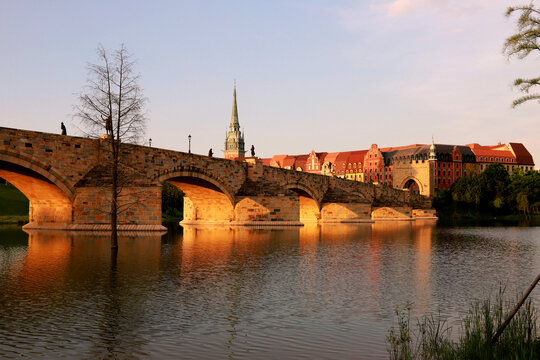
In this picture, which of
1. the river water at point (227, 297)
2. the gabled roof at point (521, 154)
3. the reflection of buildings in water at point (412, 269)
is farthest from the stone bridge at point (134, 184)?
the gabled roof at point (521, 154)

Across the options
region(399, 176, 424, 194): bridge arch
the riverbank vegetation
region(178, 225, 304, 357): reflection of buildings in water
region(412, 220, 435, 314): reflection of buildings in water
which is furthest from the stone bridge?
region(399, 176, 424, 194): bridge arch

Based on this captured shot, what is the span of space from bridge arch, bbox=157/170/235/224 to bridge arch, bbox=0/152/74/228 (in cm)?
1072

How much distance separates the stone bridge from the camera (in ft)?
109

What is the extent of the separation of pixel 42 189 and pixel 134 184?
602cm

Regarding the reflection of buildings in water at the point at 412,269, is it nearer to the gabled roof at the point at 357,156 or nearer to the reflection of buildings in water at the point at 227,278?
the reflection of buildings in water at the point at 227,278

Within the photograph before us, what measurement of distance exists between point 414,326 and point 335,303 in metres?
2.61

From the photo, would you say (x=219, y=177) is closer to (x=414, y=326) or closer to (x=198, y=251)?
(x=198, y=251)

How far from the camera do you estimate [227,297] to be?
42.4 feet

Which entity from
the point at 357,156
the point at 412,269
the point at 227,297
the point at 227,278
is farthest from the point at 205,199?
the point at 357,156

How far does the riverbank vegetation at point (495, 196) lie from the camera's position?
9062 cm

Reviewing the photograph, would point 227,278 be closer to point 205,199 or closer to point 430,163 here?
point 205,199

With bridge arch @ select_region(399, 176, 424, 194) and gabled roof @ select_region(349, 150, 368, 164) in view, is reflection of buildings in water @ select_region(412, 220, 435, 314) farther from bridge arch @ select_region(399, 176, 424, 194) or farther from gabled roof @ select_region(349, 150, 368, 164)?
gabled roof @ select_region(349, 150, 368, 164)

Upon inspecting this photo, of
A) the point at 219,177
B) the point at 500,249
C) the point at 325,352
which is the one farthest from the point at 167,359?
the point at 219,177

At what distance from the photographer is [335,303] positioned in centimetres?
1235
